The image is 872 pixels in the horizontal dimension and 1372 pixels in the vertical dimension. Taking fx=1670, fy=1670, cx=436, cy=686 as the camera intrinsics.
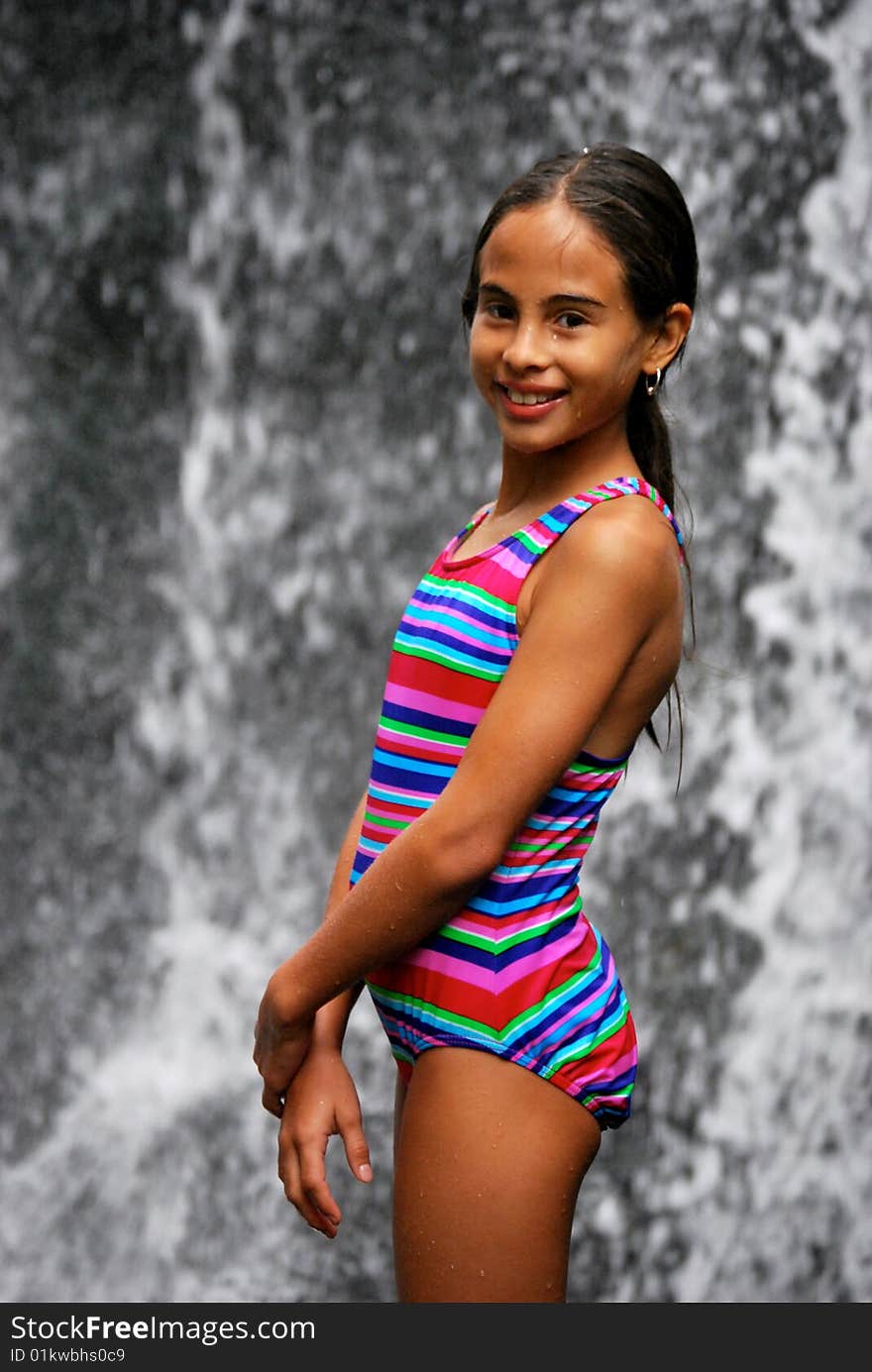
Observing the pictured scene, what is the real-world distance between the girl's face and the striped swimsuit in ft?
0.23

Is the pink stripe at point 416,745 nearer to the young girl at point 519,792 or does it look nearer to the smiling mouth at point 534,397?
the young girl at point 519,792

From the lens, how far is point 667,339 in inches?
52.8

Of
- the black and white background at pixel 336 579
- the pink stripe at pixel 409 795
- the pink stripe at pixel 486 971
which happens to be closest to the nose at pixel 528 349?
the pink stripe at pixel 409 795

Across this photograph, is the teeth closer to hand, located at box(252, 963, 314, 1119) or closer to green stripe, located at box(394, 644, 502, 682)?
green stripe, located at box(394, 644, 502, 682)

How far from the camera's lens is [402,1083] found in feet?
4.54

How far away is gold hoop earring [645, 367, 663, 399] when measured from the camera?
1359mm

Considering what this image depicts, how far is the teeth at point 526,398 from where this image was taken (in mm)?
1284

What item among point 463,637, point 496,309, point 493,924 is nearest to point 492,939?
point 493,924

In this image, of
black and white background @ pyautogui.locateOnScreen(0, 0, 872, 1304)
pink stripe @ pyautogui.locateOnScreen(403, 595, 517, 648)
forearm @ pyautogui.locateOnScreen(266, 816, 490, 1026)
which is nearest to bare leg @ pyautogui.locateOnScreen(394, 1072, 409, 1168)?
forearm @ pyautogui.locateOnScreen(266, 816, 490, 1026)

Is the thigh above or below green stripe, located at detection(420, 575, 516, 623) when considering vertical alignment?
below

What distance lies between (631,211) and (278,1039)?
2.30ft

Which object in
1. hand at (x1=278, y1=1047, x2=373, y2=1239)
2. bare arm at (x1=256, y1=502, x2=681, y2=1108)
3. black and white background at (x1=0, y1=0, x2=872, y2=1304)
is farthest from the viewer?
black and white background at (x1=0, y1=0, x2=872, y2=1304)

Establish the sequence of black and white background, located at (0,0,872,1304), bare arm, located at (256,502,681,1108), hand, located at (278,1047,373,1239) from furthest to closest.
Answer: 1. black and white background, located at (0,0,872,1304)
2. hand, located at (278,1047,373,1239)
3. bare arm, located at (256,502,681,1108)

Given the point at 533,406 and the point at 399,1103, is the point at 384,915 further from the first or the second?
the point at 533,406
